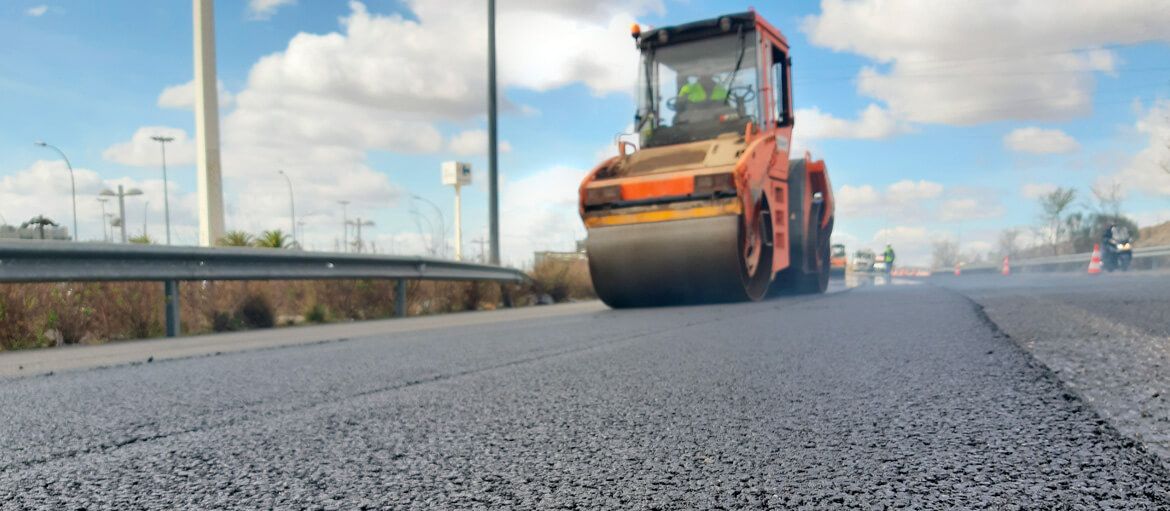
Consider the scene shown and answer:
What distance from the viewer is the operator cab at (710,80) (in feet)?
34.8

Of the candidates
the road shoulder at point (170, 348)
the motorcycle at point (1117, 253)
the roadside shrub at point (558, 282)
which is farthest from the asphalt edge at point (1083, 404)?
the motorcycle at point (1117, 253)

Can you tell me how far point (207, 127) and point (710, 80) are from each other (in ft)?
33.9

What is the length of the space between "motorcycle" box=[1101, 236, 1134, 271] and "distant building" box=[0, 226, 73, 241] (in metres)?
25.9

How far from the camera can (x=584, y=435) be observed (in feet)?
7.17

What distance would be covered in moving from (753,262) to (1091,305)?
3908mm

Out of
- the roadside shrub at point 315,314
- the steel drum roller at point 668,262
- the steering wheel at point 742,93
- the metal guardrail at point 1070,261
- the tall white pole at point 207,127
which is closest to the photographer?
the roadside shrub at point 315,314

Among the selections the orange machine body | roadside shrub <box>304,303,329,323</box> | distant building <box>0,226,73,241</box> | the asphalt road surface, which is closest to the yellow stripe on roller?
the orange machine body

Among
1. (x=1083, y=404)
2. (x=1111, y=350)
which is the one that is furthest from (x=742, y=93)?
(x=1083, y=404)

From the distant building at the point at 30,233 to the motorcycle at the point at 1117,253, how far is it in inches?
1019

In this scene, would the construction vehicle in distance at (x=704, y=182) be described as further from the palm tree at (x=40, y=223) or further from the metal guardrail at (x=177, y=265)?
the palm tree at (x=40, y=223)

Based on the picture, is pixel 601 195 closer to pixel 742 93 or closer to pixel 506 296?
pixel 742 93

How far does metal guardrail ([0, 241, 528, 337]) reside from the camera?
240 inches

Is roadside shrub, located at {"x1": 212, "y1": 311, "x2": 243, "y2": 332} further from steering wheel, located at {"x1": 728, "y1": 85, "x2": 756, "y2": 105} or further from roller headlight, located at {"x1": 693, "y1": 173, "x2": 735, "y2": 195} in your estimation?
steering wheel, located at {"x1": 728, "y1": 85, "x2": 756, "y2": 105}

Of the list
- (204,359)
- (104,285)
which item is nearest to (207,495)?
(204,359)
